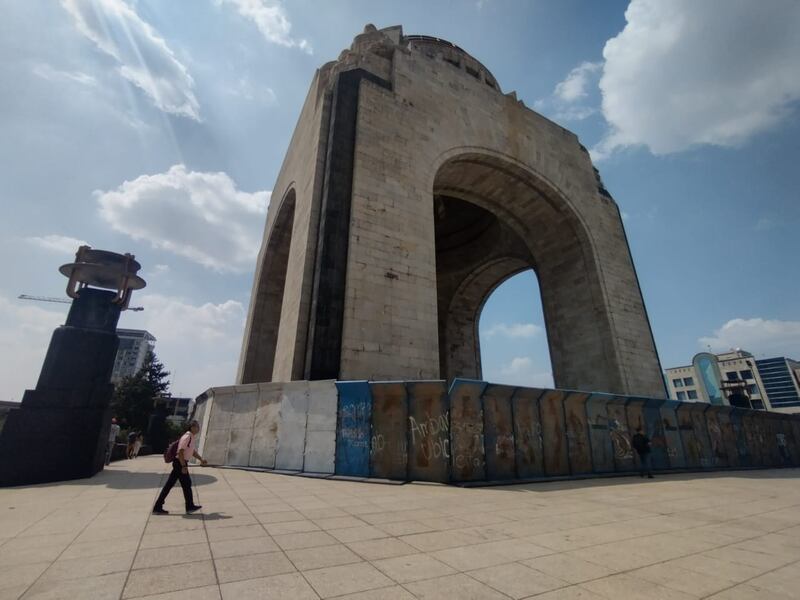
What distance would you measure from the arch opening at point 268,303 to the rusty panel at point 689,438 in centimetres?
1804

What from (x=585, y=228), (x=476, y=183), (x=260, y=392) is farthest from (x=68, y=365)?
(x=585, y=228)

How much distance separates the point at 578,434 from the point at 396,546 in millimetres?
8187

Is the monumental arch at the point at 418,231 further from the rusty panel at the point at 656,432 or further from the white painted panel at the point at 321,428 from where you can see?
the rusty panel at the point at 656,432

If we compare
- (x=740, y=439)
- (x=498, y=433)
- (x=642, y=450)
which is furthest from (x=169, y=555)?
(x=740, y=439)

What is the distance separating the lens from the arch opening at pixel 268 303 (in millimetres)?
18641

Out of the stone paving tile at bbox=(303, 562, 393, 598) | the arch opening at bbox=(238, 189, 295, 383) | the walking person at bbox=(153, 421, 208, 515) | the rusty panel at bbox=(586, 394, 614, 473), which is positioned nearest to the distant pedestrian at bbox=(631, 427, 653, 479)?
the rusty panel at bbox=(586, 394, 614, 473)

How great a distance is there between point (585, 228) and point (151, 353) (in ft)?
151

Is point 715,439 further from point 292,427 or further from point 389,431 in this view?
point 292,427

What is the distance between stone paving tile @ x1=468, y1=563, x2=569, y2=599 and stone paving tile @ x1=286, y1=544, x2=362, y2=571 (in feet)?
3.80

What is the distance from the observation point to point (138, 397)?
3684cm

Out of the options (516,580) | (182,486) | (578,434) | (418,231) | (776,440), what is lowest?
(516,580)

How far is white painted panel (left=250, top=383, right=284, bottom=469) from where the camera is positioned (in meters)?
9.73

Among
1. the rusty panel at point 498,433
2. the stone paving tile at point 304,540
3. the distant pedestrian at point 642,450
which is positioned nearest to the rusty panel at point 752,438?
the distant pedestrian at point 642,450

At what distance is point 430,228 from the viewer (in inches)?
535
